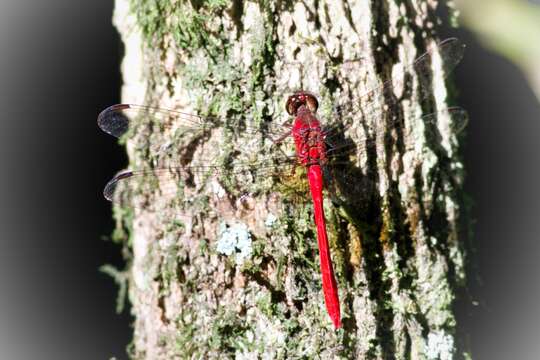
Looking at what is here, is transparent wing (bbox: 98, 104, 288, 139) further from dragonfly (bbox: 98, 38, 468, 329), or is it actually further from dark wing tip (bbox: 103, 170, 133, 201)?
dark wing tip (bbox: 103, 170, 133, 201)

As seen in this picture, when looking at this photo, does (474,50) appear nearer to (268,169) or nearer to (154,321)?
(268,169)

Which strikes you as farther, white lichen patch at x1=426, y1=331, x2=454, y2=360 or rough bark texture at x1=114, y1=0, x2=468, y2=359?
white lichen patch at x1=426, y1=331, x2=454, y2=360

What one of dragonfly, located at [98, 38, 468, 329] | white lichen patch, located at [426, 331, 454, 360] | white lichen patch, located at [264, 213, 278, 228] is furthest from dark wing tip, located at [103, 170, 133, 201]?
white lichen patch, located at [426, 331, 454, 360]

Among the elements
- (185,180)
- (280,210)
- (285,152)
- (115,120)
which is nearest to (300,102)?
(285,152)

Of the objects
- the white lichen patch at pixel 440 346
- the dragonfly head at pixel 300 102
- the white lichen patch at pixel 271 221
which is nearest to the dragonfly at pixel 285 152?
the dragonfly head at pixel 300 102

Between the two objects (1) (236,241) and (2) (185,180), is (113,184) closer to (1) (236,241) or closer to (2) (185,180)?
(2) (185,180)

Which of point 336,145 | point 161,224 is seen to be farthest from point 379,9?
point 161,224

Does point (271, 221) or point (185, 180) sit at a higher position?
point (185, 180)
